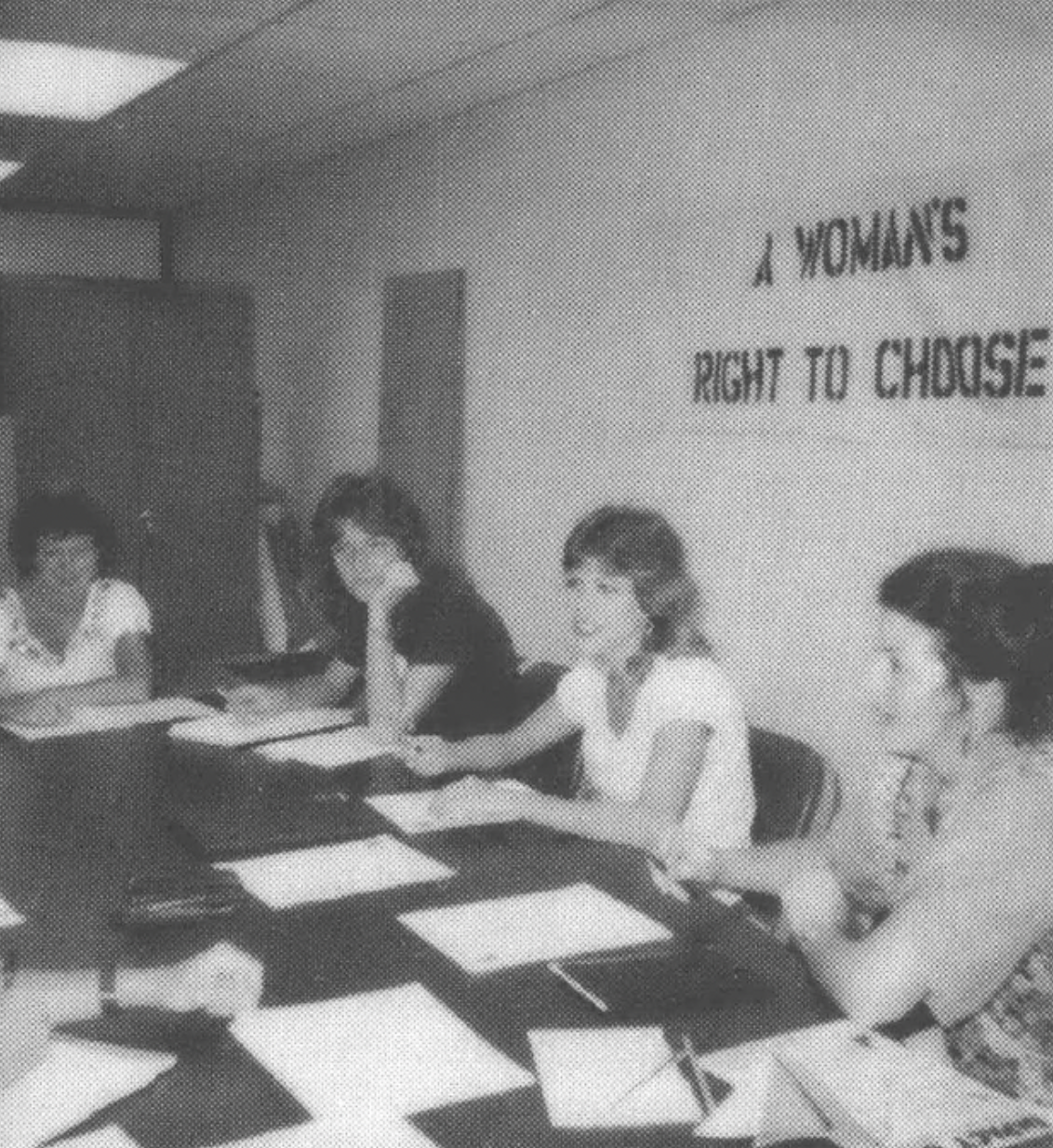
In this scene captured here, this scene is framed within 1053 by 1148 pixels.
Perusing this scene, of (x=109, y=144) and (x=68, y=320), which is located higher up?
(x=109, y=144)

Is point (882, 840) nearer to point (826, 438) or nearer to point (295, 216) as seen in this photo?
point (826, 438)

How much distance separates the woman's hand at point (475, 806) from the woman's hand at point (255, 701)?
0.97m

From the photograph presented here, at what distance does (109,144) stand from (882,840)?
4259mm

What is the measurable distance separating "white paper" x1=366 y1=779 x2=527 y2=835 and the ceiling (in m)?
1.95

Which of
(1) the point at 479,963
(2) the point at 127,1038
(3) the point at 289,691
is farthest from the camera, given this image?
(3) the point at 289,691

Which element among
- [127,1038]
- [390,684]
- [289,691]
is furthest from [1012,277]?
[127,1038]

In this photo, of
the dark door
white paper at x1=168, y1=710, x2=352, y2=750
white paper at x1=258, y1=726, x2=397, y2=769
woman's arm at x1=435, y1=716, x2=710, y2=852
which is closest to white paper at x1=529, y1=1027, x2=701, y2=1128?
woman's arm at x1=435, y1=716, x2=710, y2=852

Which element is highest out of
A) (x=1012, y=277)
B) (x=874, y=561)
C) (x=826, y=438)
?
(x=1012, y=277)

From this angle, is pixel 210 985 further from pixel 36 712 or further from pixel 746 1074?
pixel 36 712

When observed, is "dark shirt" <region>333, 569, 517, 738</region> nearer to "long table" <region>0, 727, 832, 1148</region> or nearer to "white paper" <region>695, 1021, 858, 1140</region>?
"long table" <region>0, 727, 832, 1148</region>

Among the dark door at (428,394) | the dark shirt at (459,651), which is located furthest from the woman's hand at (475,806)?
the dark door at (428,394)

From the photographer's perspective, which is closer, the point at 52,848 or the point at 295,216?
the point at 52,848

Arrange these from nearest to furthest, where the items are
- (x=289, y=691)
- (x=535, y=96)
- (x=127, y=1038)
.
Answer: (x=127, y=1038) < (x=289, y=691) < (x=535, y=96)

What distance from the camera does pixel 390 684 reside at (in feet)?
11.3
